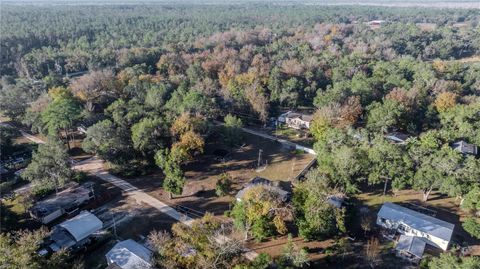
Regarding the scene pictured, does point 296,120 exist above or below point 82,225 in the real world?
above

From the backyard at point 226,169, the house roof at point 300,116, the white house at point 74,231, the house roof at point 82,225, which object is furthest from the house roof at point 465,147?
the white house at point 74,231

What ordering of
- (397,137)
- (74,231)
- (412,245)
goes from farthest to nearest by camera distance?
(397,137), (74,231), (412,245)

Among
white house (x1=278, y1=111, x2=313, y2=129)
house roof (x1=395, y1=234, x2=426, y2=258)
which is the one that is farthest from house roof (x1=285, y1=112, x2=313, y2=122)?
house roof (x1=395, y1=234, x2=426, y2=258)

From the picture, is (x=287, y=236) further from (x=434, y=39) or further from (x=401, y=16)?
(x=401, y=16)

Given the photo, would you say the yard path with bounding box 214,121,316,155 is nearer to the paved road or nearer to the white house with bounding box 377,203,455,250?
the white house with bounding box 377,203,455,250

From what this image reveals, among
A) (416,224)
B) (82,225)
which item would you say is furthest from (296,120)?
(82,225)

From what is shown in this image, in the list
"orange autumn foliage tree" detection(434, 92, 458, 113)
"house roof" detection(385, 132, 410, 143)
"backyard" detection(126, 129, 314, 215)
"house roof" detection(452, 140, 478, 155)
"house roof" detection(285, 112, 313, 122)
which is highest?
"orange autumn foliage tree" detection(434, 92, 458, 113)

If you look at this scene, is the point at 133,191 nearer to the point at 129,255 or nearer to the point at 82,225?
the point at 82,225
